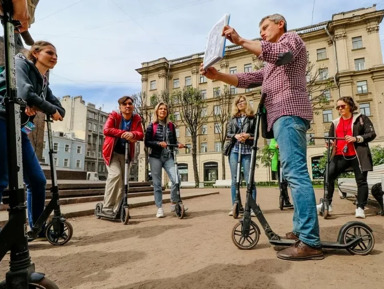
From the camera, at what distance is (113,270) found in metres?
1.97

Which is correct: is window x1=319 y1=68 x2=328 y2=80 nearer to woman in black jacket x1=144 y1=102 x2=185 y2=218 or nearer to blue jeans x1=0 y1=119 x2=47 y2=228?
woman in black jacket x1=144 y1=102 x2=185 y2=218

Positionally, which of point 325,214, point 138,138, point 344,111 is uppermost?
point 344,111

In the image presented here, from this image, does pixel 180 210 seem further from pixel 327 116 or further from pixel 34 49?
pixel 327 116

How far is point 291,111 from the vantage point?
2.37 m

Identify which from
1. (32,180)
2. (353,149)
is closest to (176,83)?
(353,149)

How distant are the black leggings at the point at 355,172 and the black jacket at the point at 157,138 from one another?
9.80ft

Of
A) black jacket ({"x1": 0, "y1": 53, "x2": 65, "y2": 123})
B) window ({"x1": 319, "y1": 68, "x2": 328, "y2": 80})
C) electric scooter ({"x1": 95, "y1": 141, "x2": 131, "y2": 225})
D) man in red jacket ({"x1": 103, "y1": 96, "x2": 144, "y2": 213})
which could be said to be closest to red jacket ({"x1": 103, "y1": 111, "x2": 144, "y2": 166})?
man in red jacket ({"x1": 103, "y1": 96, "x2": 144, "y2": 213})

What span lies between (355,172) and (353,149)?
0.40m

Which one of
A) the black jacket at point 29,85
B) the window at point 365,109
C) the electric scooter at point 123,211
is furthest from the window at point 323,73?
the black jacket at point 29,85

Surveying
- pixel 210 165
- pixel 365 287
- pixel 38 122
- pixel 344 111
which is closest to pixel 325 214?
pixel 344 111

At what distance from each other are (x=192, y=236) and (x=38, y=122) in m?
9.38

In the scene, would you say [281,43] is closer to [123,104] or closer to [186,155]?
[123,104]

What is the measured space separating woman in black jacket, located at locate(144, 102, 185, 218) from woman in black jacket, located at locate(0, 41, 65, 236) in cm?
206

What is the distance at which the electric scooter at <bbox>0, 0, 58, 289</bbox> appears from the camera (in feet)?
3.67
